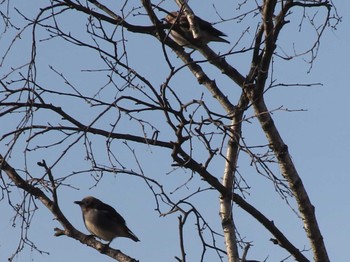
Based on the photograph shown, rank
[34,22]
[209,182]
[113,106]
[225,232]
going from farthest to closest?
[225,232], [209,182], [34,22], [113,106]

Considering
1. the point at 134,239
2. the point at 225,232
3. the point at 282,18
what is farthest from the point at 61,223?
the point at 134,239

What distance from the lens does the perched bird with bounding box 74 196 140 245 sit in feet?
31.3

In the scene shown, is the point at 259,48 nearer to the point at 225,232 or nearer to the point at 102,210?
the point at 225,232

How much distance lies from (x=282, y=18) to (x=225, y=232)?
150cm

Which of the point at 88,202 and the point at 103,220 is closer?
the point at 103,220

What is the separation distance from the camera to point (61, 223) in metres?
5.85

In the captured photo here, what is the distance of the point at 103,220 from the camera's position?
9.65m

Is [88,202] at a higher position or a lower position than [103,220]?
higher

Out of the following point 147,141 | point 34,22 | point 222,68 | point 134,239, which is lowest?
point 147,141

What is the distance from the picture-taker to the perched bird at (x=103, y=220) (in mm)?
9555

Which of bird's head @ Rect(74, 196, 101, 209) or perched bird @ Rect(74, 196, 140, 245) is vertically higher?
bird's head @ Rect(74, 196, 101, 209)

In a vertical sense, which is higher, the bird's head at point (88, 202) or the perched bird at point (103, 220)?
the bird's head at point (88, 202)

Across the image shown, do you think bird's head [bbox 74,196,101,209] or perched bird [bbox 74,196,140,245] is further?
bird's head [bbox 74,196,101,209]

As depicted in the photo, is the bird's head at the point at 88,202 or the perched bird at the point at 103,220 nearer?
the perched bird at the point at 103,220
